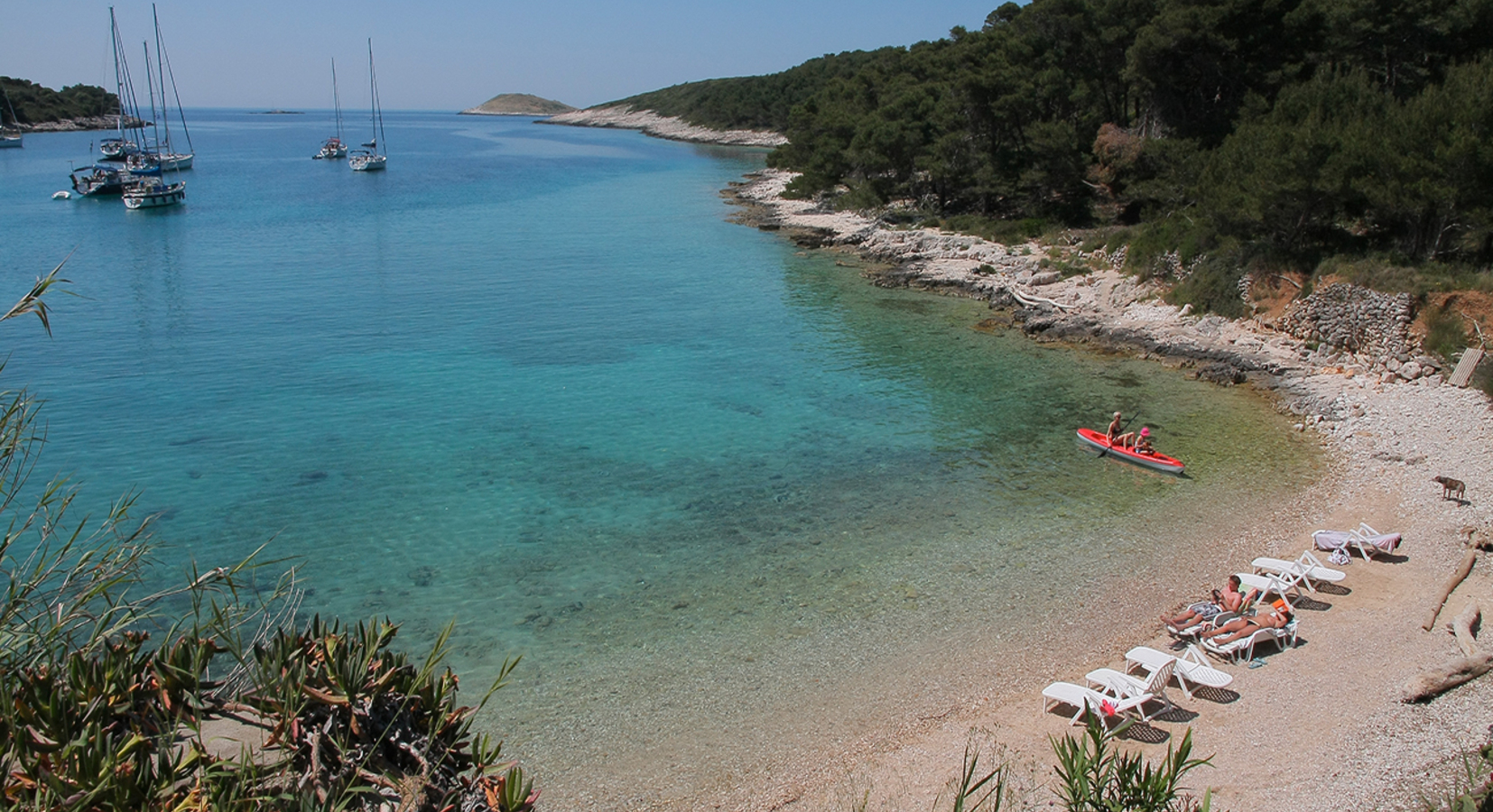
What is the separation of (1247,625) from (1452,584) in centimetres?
397

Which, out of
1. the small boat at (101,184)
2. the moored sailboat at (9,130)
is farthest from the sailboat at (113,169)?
the moored sailboat at (9,130)

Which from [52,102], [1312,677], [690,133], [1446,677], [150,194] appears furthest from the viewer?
[690,133]

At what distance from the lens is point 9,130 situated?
112 metres

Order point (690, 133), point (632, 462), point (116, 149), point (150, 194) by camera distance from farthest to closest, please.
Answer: point (690, 133), point (116, 149), point (150, 194), point (632, 462)

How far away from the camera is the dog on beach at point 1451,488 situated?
57.5 ft

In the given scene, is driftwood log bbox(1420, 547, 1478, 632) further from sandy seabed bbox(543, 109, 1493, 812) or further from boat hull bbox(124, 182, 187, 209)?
boat hull bbox(124, 182, 187, 209)

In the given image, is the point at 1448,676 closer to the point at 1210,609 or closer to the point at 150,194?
the point at 1210,609

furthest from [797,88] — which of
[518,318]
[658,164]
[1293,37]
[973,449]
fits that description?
[973,449]

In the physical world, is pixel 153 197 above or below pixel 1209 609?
above

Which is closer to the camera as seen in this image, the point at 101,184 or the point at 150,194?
the point at 150,194

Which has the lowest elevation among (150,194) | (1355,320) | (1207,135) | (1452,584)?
(1452,584)

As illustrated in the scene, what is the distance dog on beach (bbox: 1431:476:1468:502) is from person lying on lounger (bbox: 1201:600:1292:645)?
6.79m

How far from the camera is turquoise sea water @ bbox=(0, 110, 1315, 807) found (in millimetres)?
13578

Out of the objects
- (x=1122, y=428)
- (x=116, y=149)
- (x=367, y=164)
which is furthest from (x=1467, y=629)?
(x=116, y=149)
